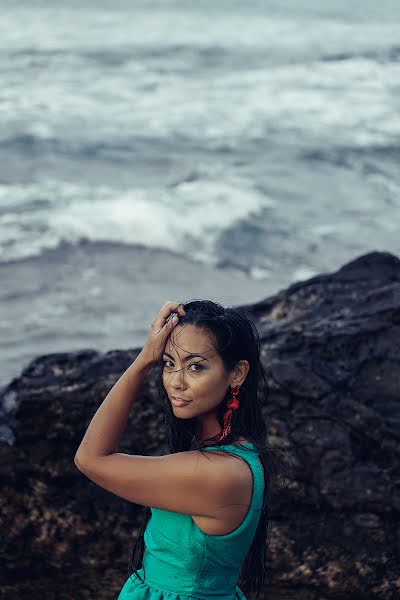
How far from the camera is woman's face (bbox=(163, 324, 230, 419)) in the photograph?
96.0 inches

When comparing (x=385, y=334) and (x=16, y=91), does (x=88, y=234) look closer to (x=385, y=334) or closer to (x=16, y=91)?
(x=16, y=91)

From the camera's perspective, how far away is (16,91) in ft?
62.6

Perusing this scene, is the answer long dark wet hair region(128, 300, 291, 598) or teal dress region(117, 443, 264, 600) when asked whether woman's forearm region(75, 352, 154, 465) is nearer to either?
long dark wet hair region(128, 300, 291, 598)

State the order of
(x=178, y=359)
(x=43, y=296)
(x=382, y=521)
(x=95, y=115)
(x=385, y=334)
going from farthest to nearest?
1. (x=95, y=115)
2. (x=43, y=296)
3. (x=385, y=334)
4. (x=382, y=521)
5. (x=178, y=359)

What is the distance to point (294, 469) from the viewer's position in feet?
12.6

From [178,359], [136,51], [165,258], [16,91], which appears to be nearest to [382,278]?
[178,359]

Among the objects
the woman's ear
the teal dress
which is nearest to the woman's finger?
the woman's ear

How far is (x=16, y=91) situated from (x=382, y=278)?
15.6 m

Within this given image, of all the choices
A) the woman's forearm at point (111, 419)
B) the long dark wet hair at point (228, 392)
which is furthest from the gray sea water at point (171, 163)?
the woman's forearm at point (111, 419)

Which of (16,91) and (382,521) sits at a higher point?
(382,521)

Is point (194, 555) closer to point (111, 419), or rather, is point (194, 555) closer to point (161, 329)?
point (111, 419)

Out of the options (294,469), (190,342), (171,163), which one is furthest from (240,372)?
(171,163)

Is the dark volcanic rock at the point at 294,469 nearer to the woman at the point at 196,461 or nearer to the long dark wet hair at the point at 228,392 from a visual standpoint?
the long dark wet hair at the point at 228,392

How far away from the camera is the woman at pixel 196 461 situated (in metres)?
2.35
